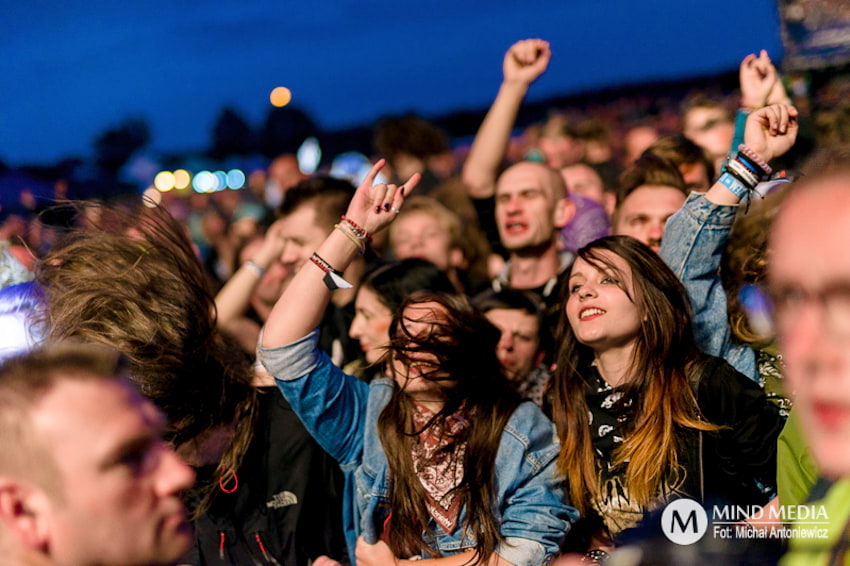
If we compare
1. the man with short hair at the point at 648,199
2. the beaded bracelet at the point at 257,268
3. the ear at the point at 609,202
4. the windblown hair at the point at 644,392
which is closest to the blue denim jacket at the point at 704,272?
the windblown hair at the point at 644,392

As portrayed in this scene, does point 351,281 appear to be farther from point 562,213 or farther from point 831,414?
point 831,414

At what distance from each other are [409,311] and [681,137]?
7.82ft

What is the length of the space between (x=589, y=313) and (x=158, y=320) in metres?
1.53

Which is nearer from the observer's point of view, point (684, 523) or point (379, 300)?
point (684, 523)

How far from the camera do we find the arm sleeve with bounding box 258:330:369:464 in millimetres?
2994

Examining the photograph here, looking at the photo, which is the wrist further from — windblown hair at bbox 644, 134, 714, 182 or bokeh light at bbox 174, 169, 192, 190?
bokeh light at bbox 174, 169, 192, 190

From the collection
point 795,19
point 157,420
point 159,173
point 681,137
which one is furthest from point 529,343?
point 159,173

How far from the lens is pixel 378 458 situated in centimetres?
308

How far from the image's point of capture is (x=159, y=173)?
20062 millimetres

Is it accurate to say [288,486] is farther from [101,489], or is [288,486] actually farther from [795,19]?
[795,19]

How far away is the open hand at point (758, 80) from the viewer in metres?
3.66

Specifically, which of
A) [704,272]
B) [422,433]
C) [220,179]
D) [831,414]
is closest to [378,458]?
[422,433]

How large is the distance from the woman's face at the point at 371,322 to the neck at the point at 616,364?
3.30 feet

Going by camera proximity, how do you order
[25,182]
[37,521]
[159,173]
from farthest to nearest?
[159,173] < [25,182] < [37,521]
